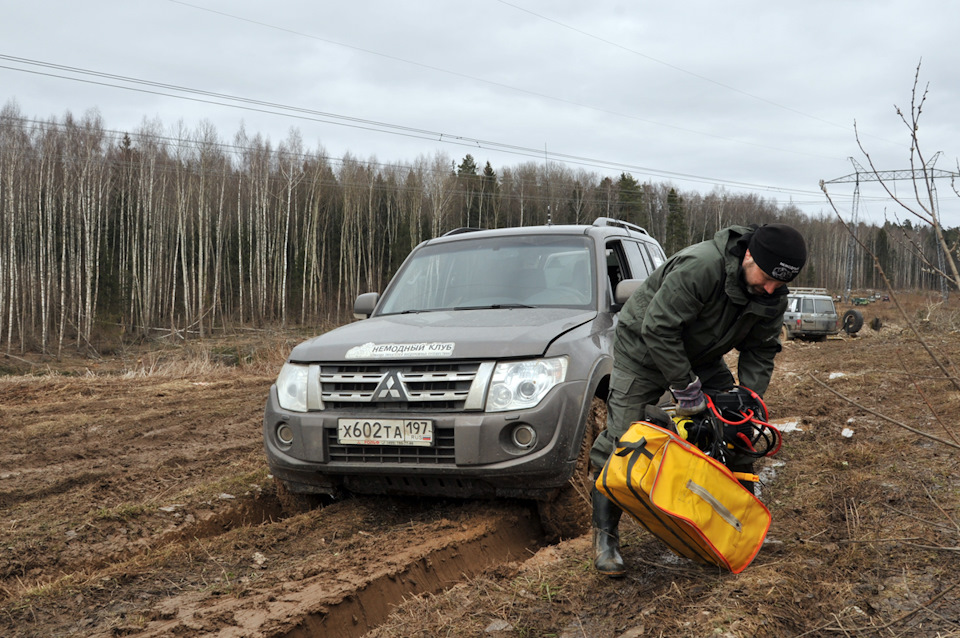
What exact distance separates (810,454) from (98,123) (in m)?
46.1

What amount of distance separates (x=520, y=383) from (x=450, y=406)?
15.9 inches

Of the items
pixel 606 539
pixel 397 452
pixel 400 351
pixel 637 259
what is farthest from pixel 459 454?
pixel 637 259

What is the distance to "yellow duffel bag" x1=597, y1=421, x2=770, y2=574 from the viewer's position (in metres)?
2.96

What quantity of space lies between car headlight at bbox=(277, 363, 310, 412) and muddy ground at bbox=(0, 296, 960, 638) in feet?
2.21

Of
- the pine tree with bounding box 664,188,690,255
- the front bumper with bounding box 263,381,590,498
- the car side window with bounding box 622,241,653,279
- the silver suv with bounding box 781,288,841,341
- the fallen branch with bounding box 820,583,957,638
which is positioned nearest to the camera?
the fallen branch with bounding box 820,583,957,638

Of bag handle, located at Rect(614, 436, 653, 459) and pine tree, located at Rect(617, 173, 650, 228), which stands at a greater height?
pine tree, located at Rect(617, 173, 650, 228)

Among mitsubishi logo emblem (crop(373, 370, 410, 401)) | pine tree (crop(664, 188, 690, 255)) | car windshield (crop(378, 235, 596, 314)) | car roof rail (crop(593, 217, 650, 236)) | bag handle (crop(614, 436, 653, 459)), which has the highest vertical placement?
pine tree (crop(664, 188, 690, 255))

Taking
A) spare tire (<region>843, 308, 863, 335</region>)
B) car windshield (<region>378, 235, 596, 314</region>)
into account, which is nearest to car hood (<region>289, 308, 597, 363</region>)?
car windshield (<region>378, 235, 596, 314</region>)

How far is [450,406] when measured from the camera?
12.9ft

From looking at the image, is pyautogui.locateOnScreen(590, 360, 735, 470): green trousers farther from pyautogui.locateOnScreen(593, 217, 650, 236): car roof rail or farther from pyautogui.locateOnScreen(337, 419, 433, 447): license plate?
pyautogui.locateOnScreen(593, 217, 650, 236): car roof rail

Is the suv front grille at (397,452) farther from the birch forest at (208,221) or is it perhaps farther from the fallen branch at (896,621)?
the birch forest at (208,221)

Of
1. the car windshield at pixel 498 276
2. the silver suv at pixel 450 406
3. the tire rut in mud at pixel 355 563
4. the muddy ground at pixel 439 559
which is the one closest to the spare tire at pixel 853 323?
the muddy ground at pixel 439 559

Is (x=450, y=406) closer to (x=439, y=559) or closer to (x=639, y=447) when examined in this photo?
(x=439, y=559)

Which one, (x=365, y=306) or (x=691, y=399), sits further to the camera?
(x=365, y=306)
